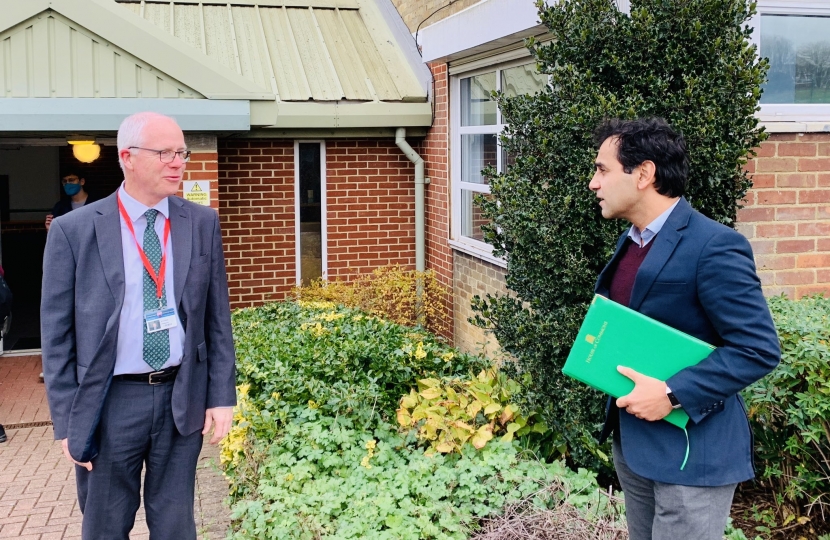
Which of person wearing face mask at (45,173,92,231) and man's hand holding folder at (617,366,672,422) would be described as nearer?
man's hand holding folder at (617,366,672,422)

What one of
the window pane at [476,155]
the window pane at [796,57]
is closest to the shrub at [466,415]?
the window pane at [796,57]

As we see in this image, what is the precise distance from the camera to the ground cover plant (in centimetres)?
386

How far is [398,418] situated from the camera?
480 centimetres

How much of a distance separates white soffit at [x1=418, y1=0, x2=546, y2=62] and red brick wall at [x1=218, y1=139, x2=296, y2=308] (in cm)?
216

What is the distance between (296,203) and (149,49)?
2.89 metres

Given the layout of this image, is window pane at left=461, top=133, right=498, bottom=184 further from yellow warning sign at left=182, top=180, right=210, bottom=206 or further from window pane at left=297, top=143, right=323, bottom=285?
yellow warning sign at left=182, top=180, right=210, bottom=206

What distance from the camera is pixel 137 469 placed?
3.44m

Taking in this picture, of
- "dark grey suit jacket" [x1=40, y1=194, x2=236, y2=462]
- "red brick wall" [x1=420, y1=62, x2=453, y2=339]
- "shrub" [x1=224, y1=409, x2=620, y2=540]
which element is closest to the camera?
"dark grey suit jacket" [x1=40, y1=194, x2=236, y2=462]

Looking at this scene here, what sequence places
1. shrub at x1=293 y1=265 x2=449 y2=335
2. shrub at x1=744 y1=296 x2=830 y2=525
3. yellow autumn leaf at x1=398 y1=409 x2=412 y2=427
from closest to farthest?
shrub at x1=744 y1=296 x2=830 y2=525 → yellow autumn leaf at x1=398 y1=409 x2=412 y2=427 → shrub at x1=293 y1=265 x2=449 y2=335

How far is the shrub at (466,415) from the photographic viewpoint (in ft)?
14.8

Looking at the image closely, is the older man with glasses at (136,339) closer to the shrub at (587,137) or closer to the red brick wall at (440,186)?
the shrub at (587,137)

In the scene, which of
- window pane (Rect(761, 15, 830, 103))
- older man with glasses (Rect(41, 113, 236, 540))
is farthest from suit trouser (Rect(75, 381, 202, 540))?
window pane (Rect(761, 15, 830, 103))

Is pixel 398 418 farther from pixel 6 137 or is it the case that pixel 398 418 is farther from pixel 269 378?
pixel 6 137

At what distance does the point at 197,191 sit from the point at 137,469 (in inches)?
188
